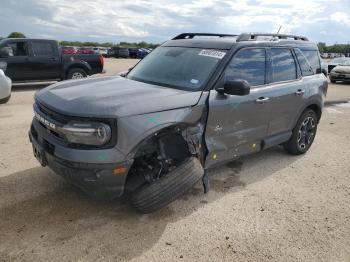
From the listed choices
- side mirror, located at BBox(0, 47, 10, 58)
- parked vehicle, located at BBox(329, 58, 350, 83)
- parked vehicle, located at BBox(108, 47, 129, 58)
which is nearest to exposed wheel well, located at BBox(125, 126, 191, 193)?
side mirror, located at BBox(0, 47, 10, 58)

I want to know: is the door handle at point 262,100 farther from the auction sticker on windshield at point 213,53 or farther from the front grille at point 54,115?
the front grille at point 54,115

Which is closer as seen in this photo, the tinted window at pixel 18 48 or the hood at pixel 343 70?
the tinted window at pixel 18 48

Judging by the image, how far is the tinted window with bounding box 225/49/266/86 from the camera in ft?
13.4

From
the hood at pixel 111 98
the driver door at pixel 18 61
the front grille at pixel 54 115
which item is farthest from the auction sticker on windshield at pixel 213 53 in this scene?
the driver door at pixel 18 61

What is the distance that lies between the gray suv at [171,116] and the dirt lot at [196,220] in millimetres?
299

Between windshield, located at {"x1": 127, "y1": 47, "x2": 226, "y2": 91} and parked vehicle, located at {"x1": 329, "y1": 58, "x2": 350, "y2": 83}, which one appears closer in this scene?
windshield, located at {"x1": 127, "y1": 47, "x2": 226, "y2": 91}

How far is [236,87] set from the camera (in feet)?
12.2

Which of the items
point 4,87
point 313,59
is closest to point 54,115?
point 313,59

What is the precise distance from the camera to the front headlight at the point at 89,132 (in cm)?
304

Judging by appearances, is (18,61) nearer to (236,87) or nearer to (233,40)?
(233,40)

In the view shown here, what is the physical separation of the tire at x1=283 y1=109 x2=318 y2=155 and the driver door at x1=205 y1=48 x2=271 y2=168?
39.7 inches

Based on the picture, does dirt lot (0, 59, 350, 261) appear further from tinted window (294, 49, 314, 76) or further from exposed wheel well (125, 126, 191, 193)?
tinted window (294, 49, 314, 76)

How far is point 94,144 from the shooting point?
10.1ft

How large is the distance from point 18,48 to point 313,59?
10008 millimetres
